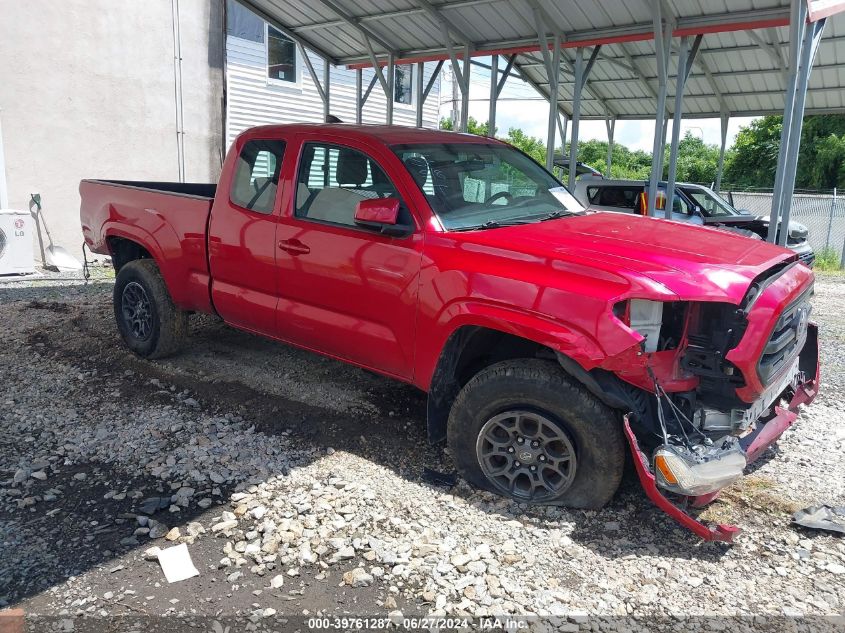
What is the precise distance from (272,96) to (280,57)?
1.10m

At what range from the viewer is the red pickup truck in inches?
126

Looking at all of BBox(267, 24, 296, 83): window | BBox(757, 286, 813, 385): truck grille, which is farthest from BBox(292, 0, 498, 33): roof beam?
BBox(757, 286, 813, 385): truck grille

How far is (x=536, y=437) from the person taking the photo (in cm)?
353

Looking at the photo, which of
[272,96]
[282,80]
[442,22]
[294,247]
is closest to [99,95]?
[272,96]

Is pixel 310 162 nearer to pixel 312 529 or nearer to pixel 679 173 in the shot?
pixel 312 529

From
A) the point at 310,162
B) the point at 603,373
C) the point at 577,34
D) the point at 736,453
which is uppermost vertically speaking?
the point at 577,34

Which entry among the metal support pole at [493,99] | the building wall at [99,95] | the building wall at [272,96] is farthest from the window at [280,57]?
the metal support pole at [493,99]

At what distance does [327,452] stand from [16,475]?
178 cm

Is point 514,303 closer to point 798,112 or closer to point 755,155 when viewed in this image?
point 798,112

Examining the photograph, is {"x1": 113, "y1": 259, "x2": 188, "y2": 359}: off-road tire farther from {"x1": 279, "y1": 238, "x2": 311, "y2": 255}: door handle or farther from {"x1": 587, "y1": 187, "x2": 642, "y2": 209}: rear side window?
{"x1": 587, "y1": 187, "x2": 642, "y2": 209}: rear side window

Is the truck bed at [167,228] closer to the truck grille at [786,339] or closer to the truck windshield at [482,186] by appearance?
the truck windshield at [482,186]

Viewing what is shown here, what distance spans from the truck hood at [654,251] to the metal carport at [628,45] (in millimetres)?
4904

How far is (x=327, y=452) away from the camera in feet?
13.9

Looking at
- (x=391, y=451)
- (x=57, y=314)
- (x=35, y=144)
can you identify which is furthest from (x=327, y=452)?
(x=35, y=144)
